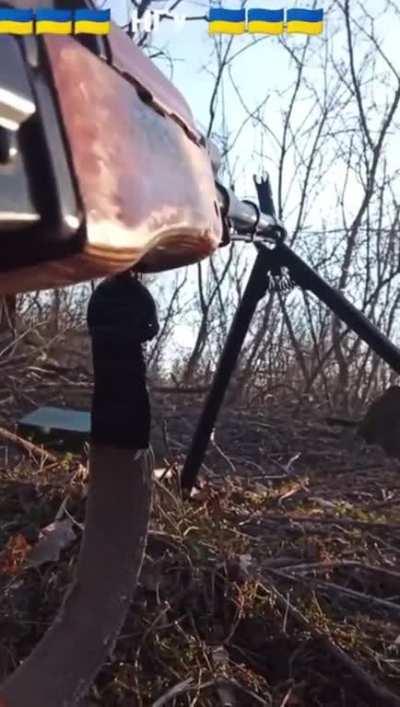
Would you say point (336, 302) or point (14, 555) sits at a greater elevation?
point (336, 302)

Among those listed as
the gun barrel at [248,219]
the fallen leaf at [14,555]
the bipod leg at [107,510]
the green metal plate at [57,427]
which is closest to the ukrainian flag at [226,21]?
the bipod leg at [107,510]

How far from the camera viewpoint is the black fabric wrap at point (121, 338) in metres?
0.96

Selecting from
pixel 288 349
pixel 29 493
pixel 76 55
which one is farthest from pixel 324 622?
pixel 288 349

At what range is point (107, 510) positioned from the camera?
110 centimetres

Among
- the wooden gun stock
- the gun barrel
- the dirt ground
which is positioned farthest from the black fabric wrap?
the dirt ground

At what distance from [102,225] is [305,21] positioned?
123mm

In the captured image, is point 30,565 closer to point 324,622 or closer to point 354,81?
point 324,622

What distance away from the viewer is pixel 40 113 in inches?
17.0

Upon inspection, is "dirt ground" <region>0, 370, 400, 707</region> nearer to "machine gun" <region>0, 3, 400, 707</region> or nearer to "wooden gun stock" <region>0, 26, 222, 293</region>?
"machine gun" <region>0, 3, 400, 707</region>

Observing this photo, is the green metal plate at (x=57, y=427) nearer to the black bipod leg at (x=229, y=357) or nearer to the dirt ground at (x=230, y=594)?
the dirt ground at (x=230, y=594)
